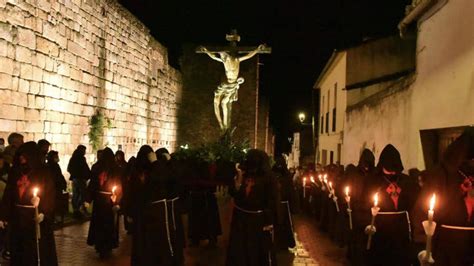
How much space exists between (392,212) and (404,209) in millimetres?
149

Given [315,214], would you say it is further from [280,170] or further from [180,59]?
[180,59]

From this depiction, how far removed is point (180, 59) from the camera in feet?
102

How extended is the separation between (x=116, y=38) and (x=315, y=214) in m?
8.14

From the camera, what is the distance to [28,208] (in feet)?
22.2

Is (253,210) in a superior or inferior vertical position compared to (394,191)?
inferior

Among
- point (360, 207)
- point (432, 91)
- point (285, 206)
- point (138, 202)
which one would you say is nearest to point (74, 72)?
point (285, 206)

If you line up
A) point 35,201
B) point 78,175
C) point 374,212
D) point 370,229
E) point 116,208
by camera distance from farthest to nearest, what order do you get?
point 78,175, point 116,208, point 370,229, point 374,212, point 35,201

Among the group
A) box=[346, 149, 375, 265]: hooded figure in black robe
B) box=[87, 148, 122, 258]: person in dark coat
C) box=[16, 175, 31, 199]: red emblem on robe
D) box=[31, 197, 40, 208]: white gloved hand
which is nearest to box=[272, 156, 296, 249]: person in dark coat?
box=[346, 149, 375, 265]: hooded figure in black robe

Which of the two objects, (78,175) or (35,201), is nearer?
(35,201)

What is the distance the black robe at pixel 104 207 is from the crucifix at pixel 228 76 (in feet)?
43.1

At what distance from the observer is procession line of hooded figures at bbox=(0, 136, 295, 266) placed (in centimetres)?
677

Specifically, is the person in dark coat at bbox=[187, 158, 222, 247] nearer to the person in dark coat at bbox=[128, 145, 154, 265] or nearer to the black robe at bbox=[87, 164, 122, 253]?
the black robe at bbox=[87, 164, 122, 253]

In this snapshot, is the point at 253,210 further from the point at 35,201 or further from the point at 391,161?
the point at 35,201

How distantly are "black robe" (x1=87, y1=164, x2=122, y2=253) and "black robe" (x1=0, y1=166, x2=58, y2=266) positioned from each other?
2.15 meters
